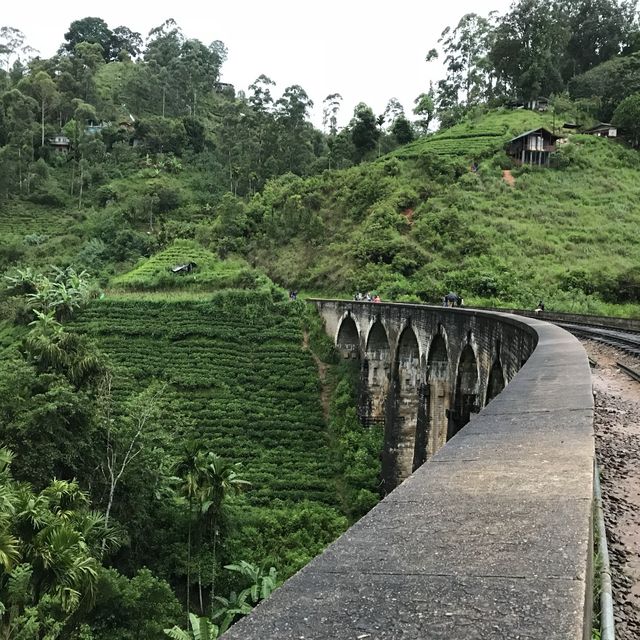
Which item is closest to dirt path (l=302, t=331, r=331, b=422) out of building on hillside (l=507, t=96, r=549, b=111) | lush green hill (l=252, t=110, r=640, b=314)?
lush green hill (l=252, t=110, r=640, b=314)

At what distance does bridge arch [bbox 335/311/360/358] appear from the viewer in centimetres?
2864

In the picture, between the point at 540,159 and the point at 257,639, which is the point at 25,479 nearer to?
the point at 257,639

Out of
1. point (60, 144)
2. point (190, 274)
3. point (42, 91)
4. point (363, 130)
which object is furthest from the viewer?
point (42, 91)

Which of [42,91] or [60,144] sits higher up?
[42,91]

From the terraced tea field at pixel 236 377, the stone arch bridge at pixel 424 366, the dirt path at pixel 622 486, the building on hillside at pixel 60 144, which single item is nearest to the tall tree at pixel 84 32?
the building on hillside at pixel 60 144

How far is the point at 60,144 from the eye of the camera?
6906 centimetres

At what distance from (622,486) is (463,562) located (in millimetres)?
2301

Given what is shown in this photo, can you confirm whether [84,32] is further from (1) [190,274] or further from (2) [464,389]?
(2) [464,389]

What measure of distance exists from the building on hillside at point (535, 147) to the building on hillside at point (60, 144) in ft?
164

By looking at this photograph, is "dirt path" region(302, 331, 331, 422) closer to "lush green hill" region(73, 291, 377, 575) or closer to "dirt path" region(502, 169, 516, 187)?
"lush green hill" region(73, 291, 377, 575)

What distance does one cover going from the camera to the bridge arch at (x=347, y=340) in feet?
94.0

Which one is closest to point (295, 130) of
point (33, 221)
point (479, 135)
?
point (479, 135)

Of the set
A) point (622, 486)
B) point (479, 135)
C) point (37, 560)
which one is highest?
point (479, 135)

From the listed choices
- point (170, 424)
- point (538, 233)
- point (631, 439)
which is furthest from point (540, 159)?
point (631, 439)
